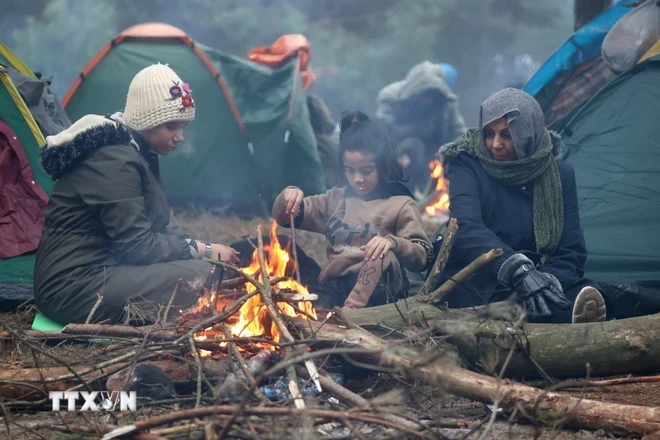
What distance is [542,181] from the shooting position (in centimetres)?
473

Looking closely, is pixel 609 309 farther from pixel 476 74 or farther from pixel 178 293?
pixel 476 74

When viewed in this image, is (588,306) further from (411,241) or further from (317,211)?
(317,211)

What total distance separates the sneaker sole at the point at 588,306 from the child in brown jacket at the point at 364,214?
984 millimetres

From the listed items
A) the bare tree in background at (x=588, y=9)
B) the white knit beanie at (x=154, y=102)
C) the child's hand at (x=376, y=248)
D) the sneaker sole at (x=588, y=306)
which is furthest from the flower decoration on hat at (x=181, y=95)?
the bare tree in background at (x=588, y=9)

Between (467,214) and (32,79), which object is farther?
(32,79)

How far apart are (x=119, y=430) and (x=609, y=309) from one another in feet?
10.2

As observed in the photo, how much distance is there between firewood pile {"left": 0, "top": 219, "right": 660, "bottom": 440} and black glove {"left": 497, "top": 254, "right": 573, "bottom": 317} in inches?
10.6

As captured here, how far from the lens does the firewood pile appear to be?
300 cm

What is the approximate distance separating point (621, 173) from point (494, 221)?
1586mm

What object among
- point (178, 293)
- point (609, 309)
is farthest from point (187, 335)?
point (609, 309)

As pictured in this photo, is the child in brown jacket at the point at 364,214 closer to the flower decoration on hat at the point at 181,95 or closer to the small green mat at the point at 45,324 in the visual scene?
the flower decoration on hat at the point at 181,95

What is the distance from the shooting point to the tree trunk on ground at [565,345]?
3775mm

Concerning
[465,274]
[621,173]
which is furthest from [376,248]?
[621,173]

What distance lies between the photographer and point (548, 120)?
7371 mm
